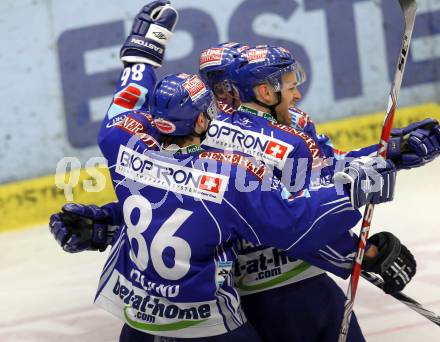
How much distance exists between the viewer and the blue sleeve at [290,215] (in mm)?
2760

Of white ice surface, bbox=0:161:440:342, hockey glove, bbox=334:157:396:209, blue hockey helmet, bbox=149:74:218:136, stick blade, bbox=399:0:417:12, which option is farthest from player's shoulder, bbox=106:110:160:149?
white ice surface, bbox=0:161:440:342

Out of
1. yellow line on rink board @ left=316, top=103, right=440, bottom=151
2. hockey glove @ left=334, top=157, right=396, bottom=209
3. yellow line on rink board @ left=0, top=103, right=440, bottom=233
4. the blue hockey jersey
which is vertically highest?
hockey glove @ left=334, top=157, right=396, bottom=209

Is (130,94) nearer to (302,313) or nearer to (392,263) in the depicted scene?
(302,313)

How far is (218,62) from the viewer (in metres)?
3.44

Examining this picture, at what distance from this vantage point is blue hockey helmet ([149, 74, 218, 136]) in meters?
2.83

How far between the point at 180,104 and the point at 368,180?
1.88 feet

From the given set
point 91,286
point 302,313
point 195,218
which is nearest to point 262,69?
point 195,218

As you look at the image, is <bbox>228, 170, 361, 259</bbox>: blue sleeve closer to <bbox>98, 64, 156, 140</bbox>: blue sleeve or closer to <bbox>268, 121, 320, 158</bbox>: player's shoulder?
<bbox>268, 121, 320, 158</bbox>: player's shoulder

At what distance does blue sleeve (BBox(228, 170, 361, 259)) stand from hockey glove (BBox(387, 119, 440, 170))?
361mm

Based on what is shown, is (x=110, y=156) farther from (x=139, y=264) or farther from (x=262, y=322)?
(x=262, y=322)

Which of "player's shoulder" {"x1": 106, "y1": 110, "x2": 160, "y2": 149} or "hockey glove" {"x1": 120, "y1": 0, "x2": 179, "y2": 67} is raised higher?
"hockey glove" {"x1": 120, "y1": 0, "x2": 179, "y2": 67}

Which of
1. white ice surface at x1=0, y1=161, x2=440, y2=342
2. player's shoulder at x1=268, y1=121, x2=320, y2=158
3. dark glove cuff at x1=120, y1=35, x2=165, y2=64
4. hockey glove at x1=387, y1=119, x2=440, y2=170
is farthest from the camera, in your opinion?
white ice surface at x1=0, y1=161, x2=440, y2=342

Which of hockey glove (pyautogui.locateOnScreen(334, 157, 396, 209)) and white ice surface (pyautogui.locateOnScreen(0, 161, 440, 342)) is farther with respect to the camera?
white ice surface (pyautogui.locateOnScreen(0, 161, 440, 342))

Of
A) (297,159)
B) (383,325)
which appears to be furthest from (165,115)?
(383,325)
